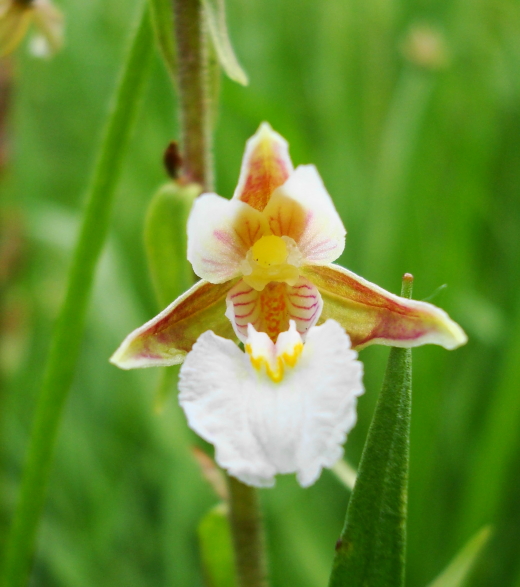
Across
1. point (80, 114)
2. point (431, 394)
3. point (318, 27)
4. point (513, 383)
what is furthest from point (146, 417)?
point (318, 27)

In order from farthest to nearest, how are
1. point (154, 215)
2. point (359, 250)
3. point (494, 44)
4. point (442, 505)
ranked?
point (494, 44), point (359, 250), point (442, 505), point (154, 215)

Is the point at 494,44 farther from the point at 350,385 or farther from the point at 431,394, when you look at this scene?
the point at 350,385

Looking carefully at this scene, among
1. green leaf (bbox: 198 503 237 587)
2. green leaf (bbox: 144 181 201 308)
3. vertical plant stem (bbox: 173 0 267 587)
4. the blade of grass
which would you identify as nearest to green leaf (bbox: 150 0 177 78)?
vertical plant stem (bbox: 173 0 267 587)

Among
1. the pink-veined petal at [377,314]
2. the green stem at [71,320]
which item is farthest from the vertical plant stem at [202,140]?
the pink-veined petal at [377,314]

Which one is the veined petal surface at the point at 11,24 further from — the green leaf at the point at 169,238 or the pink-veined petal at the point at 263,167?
the pink-veined petal at the point at 263,167

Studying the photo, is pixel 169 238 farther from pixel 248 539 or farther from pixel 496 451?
pixel 496 451

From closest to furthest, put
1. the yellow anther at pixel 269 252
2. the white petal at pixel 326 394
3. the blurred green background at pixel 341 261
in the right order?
the white petal at pixel 326 394 → the yellow anther at pixel 269 252 → the blurred green background at pixel 341 261

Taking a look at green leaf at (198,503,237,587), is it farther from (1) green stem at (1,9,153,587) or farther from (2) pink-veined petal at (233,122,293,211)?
(2) pink-veined petal at (233,122,293,211)

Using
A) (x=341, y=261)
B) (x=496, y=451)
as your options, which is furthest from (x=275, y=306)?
(x=341, y=261)
